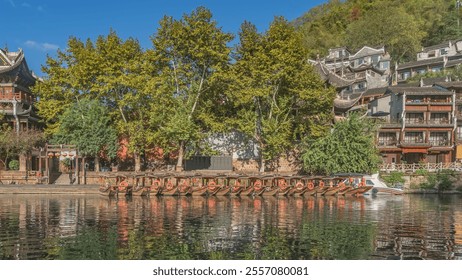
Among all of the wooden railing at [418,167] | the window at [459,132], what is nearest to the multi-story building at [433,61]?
the window at [459,132]

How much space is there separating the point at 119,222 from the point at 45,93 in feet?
98.3

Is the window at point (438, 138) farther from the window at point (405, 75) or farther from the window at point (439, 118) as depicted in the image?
the window at point (405, 75)

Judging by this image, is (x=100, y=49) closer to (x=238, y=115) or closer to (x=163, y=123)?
(x=163, y=123)

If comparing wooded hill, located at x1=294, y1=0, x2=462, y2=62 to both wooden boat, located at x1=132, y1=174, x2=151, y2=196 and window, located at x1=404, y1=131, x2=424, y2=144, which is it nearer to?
window, located at x1=404, y1=131, x2=424, y2=144

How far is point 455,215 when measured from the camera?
31.7m

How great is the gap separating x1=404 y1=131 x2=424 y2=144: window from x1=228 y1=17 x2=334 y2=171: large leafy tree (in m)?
13.9

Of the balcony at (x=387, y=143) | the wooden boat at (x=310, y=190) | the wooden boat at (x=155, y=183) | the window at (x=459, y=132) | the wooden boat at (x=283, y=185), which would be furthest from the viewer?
the window at (x=459, y=132)

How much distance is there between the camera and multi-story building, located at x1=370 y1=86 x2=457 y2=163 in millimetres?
59938

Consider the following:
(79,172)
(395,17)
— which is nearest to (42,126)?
(79,172)

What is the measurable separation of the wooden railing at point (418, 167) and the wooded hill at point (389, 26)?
44563 mm

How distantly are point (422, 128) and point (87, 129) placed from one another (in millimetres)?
40119

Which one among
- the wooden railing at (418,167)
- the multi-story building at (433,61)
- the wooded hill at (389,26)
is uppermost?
the wooded hill at (389,26)

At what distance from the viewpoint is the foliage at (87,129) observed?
155 ft

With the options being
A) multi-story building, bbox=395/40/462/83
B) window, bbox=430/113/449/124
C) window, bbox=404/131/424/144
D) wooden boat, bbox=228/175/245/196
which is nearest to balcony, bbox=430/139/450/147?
window, bbox=404/131/424/144
